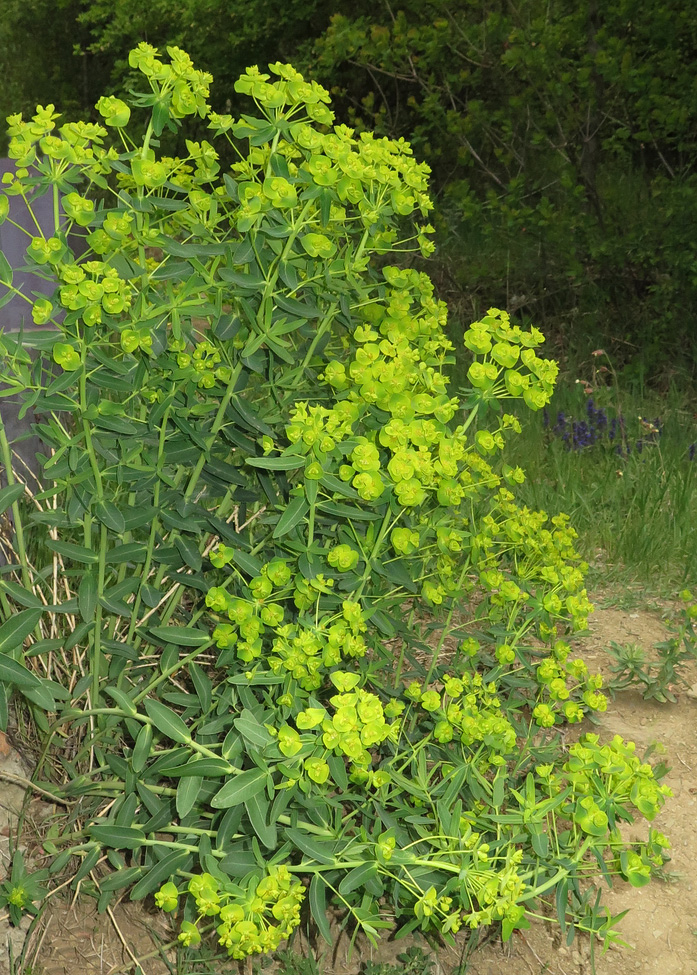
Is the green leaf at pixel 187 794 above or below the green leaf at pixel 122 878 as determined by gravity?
above

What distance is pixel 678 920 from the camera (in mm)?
2477

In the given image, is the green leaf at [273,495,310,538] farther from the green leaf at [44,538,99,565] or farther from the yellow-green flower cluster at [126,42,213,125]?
the yellow-green flower cluster at [126,42,213,125]

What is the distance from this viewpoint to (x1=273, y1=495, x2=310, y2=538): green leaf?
1.92 m

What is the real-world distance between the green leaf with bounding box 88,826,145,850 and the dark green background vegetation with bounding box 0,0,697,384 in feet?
14.0

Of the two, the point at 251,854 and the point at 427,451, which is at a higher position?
the point at 427,451

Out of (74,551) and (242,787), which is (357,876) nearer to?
(242,787)

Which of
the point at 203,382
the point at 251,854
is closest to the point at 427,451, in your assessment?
the point at 203,382

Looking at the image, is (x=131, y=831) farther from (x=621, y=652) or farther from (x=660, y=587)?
(x=660, y=587)

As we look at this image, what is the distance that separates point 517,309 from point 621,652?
398 cm

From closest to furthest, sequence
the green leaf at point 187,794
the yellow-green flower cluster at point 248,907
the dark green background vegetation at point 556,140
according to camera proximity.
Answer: the yellow-green flower cluster at point 248,907 → the green leaf at point 187,794 → the dark green background vegetation at point 556,140

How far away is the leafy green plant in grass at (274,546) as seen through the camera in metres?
1.90

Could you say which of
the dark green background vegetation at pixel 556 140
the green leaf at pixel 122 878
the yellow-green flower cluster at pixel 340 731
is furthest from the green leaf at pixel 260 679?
the dark green background vegetation at pixel 556 140

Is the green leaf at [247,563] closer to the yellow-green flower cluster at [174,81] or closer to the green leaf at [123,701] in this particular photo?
the green leaf at [123,701]

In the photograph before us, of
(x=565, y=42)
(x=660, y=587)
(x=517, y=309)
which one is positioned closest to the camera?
(x=660, y=587)
